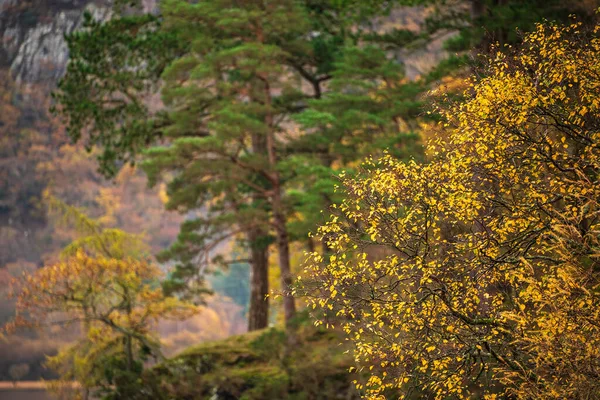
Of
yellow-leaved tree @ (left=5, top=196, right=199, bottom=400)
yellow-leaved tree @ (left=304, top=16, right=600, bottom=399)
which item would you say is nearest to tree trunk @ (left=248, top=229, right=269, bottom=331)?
yellow-leaved tree @ (left=5, top=196, right=199, bottom=400)

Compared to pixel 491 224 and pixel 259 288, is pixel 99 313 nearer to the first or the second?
pixel 259 288

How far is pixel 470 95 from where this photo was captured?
8.85 m

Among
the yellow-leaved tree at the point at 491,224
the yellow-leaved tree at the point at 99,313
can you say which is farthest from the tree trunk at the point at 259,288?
the yellow-leaved tree at the point at 491,224

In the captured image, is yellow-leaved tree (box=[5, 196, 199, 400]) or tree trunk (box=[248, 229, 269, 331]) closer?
yellow-leaved tree (box=[5, 196, 199, 400])

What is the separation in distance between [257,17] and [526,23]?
6.54 metres

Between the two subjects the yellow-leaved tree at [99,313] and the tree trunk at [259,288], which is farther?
the tree trunk at [259,288]

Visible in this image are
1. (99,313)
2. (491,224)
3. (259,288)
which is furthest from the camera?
(259,288)

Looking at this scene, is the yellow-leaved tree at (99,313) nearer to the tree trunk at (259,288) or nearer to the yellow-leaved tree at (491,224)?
the tree trunk at (259,288)

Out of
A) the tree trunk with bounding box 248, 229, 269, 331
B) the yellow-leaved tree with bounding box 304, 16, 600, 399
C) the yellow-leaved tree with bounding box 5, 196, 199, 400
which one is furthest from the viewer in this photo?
the tree trunk with bounding box 248, 229, 269, 331

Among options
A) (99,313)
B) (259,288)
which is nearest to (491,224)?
(99,313)

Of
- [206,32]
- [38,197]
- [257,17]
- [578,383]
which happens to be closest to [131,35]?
[206,32]

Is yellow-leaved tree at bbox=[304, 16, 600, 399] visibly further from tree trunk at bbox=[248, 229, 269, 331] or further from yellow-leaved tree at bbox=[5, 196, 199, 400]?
tree trunk at bbox=[248, 229, 269, 331]

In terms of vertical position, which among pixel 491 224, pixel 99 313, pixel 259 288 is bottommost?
pixel 491 224

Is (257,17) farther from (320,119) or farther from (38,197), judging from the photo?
(38,197)
